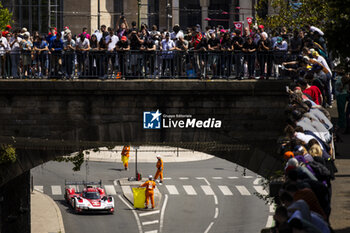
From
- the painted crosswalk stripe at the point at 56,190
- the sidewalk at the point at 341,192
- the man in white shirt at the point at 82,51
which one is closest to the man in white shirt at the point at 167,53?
the man in white shirt at the point at 82,51

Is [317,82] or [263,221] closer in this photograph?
[317,82]

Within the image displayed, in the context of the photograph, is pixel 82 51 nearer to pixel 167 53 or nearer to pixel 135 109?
pixel 135 109

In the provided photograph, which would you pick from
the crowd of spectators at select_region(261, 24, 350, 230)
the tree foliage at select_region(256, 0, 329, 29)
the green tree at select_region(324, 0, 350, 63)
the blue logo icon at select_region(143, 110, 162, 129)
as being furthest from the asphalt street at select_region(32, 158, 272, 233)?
the green tree at select_region(324, 0, 350, 63)

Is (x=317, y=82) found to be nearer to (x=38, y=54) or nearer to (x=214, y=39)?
(x=214, y=39)

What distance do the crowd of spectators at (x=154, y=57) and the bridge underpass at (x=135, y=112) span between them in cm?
70

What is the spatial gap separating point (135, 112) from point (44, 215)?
14988 millimetres

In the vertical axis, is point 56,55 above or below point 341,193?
above

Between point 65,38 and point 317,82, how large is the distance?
33.8ft

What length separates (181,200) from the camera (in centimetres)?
4347

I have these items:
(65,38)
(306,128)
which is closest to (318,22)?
(65,38)

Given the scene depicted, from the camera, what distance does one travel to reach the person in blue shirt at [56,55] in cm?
2548

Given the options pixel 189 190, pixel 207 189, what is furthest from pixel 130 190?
pixel 207 189

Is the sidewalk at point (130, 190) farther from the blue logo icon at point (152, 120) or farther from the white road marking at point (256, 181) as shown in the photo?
the blue logo icon at point (152, 120)

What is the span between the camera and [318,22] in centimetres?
3416
